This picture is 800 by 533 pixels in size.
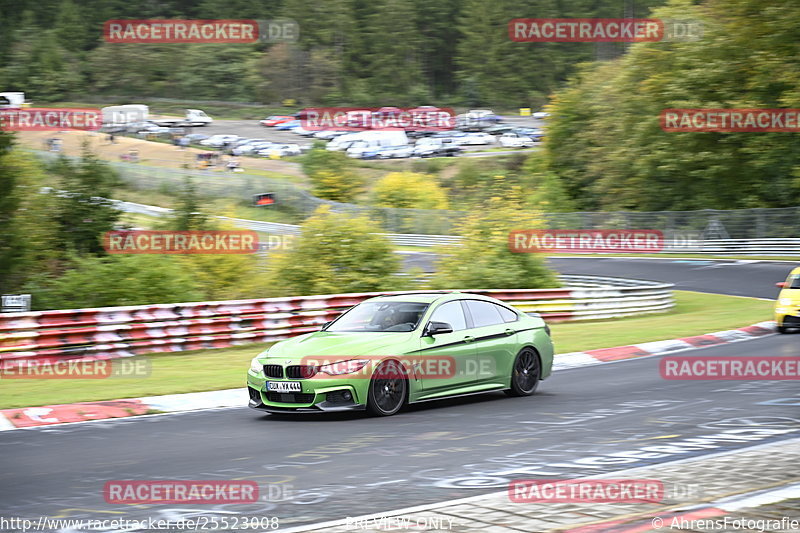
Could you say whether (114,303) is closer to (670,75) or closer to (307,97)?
(670,75)

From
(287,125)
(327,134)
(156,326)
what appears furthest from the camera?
(287,125)

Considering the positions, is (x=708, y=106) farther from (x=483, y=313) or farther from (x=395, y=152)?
→ (x=483, y=313)

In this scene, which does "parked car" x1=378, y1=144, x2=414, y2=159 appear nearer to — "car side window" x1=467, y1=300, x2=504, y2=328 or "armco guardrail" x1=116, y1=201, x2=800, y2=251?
"armco guardrail" x1=116, y1=201, x2=800, y2=251

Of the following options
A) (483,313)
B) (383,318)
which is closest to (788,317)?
(483,313)

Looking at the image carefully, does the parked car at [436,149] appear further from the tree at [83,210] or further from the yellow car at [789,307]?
the yellow car at [789,307]

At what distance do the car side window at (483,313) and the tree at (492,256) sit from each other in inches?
526

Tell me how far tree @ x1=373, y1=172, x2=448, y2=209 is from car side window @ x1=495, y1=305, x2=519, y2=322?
45.9m

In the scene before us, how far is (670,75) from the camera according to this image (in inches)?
2127

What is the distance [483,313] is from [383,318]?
1.42 m

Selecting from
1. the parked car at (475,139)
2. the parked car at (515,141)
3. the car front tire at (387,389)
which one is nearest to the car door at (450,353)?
the car front tire at (387,389)

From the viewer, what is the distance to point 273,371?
36.3ft

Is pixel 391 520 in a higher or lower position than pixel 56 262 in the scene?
lower

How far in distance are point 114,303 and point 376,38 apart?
105525 mm

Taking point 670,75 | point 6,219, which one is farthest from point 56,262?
point 670,75
